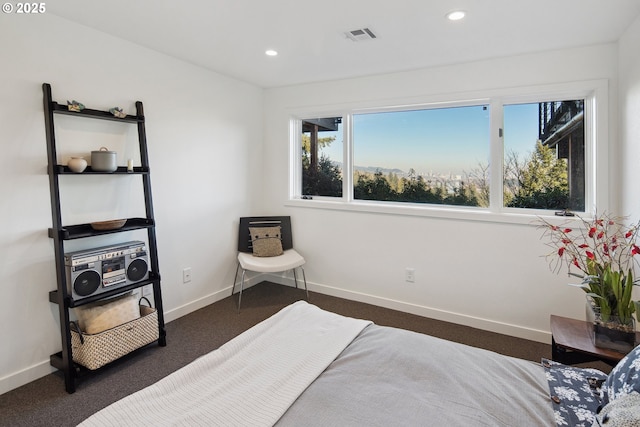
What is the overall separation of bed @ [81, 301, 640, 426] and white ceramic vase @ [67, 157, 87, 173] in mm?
1635

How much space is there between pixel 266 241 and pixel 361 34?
2.25 metres

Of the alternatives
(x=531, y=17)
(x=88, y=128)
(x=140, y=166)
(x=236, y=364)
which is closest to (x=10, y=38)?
(x=88, y=128)

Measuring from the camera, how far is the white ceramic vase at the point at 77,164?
231cm

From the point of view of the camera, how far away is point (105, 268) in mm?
2447

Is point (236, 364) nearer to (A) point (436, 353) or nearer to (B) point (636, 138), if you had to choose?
(A) point (436, 353)

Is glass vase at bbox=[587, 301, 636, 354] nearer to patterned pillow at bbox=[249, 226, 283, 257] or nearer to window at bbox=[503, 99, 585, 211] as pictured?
window at bbox=[503, 99, 585, 211]

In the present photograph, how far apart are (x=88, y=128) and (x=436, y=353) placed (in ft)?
8.85

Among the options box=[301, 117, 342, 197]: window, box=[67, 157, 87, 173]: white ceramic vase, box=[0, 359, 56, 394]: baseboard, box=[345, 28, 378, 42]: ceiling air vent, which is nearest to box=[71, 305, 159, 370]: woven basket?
box=[0, 359, 56, 394]: baseboard

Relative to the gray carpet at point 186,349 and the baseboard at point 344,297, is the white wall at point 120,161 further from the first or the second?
the gray carpet at point 186,349

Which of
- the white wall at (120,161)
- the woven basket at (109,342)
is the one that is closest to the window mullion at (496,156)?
the white wall at (120,161)

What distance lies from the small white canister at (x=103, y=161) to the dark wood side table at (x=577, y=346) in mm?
3044

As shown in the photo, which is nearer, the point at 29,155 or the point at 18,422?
the point at 18,422

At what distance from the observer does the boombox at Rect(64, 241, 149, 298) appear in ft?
7.50

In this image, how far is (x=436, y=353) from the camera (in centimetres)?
156
